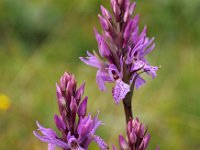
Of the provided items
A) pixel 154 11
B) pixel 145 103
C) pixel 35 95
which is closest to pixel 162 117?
pixel 145 103

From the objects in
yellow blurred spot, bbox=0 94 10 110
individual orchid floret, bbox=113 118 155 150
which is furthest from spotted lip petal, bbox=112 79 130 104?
yellow blurred spot, bbox=0 94 10 110

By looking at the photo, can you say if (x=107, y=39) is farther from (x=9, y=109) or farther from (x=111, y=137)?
(x=9, y=109)

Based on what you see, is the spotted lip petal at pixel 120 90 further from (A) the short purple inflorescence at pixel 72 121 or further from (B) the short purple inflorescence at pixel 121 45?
(A) the short purple inflorescence at pixel 72 121

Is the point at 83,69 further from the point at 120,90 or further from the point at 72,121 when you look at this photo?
the point at 72,121

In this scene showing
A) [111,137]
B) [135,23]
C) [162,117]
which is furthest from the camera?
[162,117]

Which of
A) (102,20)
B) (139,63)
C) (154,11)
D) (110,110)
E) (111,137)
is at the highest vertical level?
(154,11)

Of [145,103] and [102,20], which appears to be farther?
[145,103]
